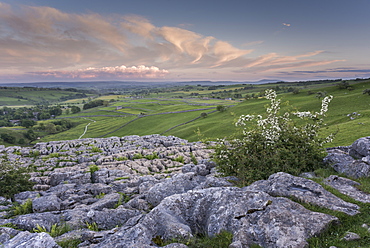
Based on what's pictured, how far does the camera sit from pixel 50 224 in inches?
522

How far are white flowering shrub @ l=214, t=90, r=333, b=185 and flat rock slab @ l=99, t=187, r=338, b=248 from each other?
Result: 16.4 feet

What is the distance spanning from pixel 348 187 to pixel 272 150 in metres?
5.57

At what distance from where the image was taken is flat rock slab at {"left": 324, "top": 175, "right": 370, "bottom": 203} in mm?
9805

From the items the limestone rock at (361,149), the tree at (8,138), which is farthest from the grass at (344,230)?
the tree at (8,138)

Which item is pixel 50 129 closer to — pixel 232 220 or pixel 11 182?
pixel 11 182

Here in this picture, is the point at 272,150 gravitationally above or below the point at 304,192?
above

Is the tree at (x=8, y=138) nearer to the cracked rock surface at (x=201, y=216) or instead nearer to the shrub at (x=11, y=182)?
the shrub at (x=11, y=182)

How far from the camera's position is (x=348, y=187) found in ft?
36.3

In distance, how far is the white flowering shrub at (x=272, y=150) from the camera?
14633mm

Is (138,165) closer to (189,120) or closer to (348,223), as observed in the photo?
(348,223)

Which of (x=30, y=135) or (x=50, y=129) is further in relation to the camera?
(x=50, y=129)

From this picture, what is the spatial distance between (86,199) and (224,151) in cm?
1392

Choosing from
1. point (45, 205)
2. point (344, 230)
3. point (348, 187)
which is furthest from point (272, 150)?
point (45, 205)

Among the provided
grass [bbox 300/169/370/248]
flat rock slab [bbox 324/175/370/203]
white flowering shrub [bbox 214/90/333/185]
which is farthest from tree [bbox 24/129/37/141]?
grass [bbox 300/169/370/248]
